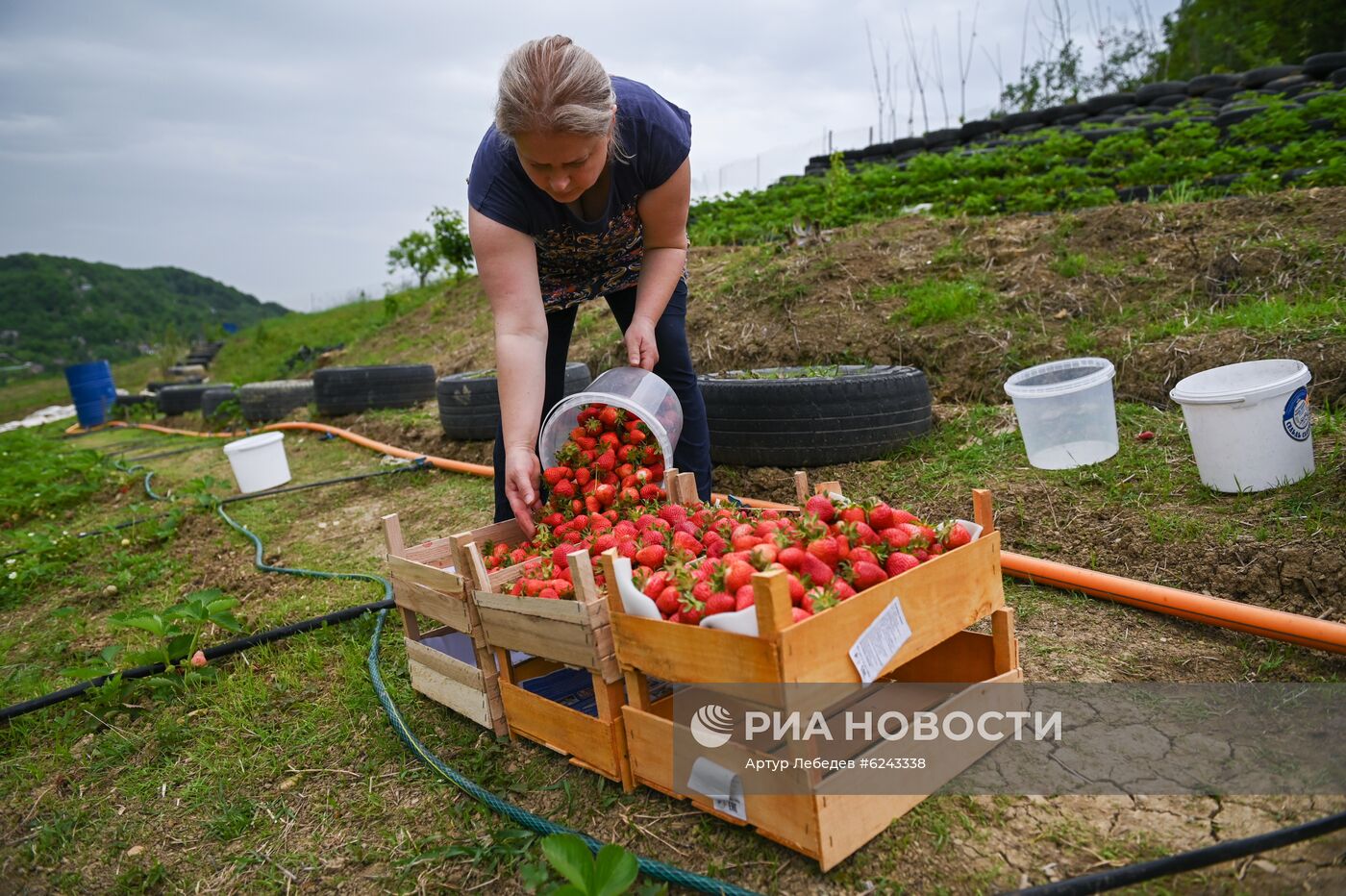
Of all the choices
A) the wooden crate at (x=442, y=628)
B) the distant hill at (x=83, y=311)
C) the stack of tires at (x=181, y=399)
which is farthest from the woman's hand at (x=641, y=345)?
the distant hill at (x=83, y=311)

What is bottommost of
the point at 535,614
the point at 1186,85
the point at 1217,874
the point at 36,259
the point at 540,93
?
the point at 1217,874

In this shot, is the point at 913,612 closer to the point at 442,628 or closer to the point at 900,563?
the point at 900,563

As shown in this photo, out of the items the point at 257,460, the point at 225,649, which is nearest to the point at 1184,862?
the point at 225,649

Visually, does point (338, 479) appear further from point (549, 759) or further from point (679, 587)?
point (679, 587)

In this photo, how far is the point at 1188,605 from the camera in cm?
231

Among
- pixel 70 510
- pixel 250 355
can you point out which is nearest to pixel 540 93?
pixel 70 510

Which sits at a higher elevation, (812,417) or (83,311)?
(83,311)

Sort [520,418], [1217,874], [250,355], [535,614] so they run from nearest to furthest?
1. [1217,874]
2. [535,614]
3. [520,418]
4. [250,355]

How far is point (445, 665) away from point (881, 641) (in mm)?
1310

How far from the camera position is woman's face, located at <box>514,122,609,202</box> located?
2.04 meters

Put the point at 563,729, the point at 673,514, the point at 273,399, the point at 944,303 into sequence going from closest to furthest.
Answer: the point at 563,729
the point at 673,514
the point at 944,303
the point at 273,399

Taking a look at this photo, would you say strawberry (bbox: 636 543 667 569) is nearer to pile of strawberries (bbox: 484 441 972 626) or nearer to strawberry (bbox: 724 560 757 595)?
pile of strawberries (bbox: 484 441 972 626)

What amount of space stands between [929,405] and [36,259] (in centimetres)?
6176

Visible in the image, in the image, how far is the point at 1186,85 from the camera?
9805 millimetres
